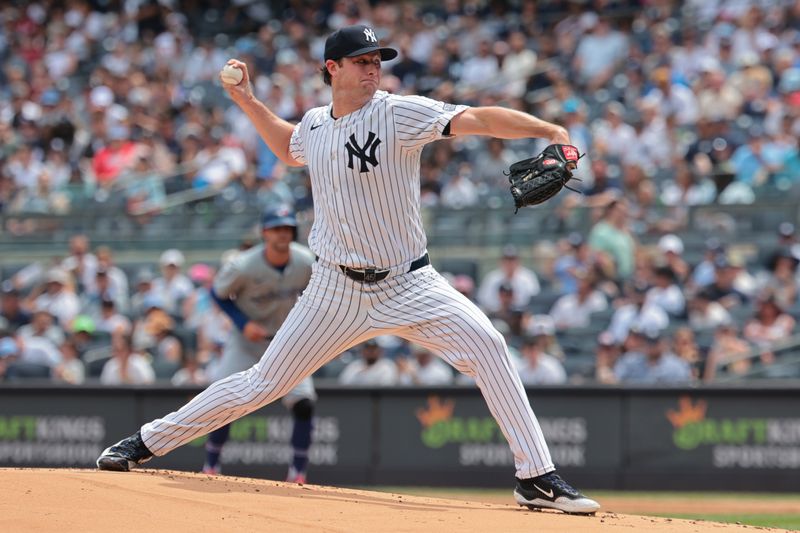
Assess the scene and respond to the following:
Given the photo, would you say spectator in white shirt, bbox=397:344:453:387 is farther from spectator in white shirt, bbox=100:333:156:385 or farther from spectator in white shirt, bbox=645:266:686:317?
spectator in white shirt, bbox=100:333:156:385

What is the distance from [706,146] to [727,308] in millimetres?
2265

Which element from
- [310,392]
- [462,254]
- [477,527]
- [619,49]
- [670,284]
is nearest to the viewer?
[477,527]

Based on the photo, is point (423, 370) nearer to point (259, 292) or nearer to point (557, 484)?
point (259, 292)

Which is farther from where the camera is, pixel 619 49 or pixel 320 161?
pixel 619 49

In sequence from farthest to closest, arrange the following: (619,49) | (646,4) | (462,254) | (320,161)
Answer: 1. (646,4)
2. (619,49)
3. (462,254)
4. (320,161)

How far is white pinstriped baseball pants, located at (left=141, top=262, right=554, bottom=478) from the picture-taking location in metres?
5.79

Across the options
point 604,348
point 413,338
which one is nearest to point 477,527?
point 413,338

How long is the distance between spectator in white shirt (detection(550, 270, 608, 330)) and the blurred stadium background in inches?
1.1

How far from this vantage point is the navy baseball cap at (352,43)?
18.9 ft

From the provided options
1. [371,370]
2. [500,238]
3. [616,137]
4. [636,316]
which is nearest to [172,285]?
[371,370]

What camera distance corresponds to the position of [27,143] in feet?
57.5

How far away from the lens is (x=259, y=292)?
343 inches

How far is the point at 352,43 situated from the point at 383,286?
107cm

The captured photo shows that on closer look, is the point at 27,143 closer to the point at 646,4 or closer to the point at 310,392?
the point at 646,4
